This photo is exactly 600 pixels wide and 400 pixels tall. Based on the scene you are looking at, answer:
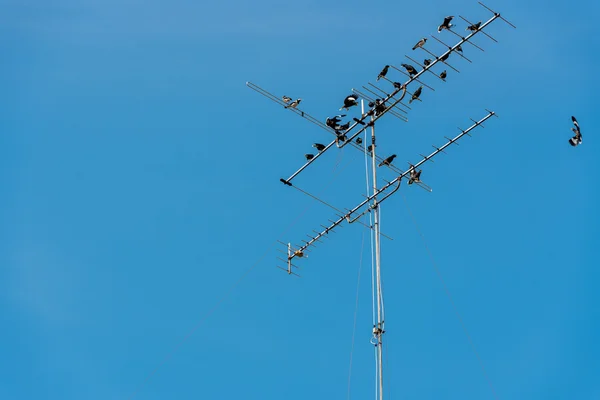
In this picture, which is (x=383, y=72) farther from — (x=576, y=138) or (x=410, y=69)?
(x=576, y=138)

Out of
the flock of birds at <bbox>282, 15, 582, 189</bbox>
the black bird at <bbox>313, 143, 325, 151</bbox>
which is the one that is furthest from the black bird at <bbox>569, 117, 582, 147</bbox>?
the black bird at <bbox>313, 143, 325, 151</bbox>

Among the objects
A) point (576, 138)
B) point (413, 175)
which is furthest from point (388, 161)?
point (576, 138)

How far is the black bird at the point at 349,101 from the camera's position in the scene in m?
26.9

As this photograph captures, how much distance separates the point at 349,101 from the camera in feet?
88.8

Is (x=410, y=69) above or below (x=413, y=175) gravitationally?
above

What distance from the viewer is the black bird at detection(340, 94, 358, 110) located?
26.9 m

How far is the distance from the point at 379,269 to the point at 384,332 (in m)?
1.59

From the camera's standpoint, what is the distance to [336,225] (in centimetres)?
2736

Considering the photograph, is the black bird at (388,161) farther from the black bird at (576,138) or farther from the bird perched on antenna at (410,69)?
the black bird at (576,138)

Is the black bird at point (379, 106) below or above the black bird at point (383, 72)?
below

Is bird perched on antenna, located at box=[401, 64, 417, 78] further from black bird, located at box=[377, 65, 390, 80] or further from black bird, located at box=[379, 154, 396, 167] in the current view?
black bird, located at box=[379, 154, 396, 167]

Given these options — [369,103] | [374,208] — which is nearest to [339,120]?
[369,103]

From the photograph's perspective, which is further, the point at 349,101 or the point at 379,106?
the point at 349,101

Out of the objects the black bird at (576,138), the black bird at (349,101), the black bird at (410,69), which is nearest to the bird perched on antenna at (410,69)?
the black bird at (410,69)
